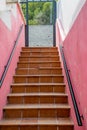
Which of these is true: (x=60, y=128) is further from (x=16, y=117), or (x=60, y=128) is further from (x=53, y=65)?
(x=53, y=65)

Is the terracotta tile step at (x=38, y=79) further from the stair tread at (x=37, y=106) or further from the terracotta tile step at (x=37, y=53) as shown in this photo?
the terracotta tile step at (x=37, y=53)

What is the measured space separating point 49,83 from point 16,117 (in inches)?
51.1

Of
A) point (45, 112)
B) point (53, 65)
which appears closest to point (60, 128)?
point (45, 112)

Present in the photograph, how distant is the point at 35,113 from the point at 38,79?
128 cm

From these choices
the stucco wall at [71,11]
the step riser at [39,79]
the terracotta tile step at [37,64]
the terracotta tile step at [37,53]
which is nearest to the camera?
the stucco wall at [71,11]

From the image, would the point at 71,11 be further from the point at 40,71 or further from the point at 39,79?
the point at 40,71

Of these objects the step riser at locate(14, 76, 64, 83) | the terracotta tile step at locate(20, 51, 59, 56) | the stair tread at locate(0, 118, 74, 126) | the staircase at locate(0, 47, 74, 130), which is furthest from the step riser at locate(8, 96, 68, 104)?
the terracotta tile step at locate(20, 51, 59, 56)

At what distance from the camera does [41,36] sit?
10.3 meters

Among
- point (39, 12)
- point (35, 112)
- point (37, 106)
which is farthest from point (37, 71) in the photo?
point (39, 12)

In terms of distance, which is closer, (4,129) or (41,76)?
(4,129)

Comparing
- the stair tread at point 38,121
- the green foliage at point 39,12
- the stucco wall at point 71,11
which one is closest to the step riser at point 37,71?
the stucco wall at point 71,11

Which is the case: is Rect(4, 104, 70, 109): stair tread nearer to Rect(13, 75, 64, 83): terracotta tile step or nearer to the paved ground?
Rect(13, 75, 64, 83): terracotta tile step

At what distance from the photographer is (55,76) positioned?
17.6 feet

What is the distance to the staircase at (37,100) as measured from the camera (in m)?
3.79
